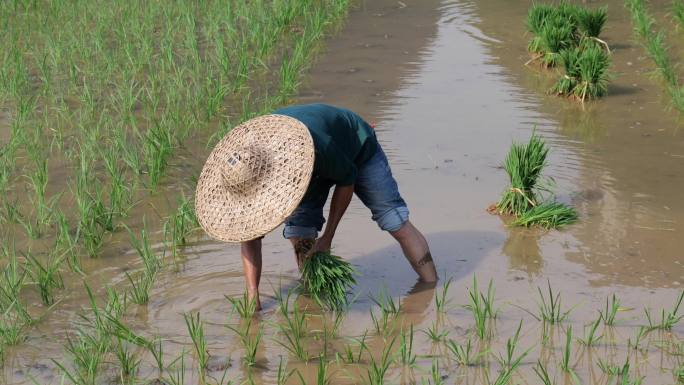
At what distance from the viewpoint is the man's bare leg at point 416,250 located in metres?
4.45

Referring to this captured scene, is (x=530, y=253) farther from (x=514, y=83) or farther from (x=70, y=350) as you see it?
(x=514, y=83)

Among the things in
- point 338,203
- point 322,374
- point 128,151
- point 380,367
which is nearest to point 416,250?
point 338,203

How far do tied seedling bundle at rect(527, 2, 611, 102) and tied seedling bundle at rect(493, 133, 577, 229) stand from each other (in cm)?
191

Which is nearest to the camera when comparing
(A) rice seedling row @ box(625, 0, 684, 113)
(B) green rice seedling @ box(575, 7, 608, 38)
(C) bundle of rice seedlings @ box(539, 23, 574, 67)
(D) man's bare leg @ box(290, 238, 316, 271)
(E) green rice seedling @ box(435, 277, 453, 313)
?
(E) green rice seedling @ box(435, 277, 453, 313)

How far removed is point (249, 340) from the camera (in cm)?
388

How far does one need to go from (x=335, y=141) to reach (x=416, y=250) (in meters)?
0.80

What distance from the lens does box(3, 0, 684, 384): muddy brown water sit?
13.0 feet

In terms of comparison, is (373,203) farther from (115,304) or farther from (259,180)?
(115,304)

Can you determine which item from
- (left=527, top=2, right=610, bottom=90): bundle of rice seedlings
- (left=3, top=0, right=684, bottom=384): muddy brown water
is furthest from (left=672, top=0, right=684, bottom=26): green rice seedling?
(left=527, top=2, right=610, bottom=90): bundle of rice seedlings

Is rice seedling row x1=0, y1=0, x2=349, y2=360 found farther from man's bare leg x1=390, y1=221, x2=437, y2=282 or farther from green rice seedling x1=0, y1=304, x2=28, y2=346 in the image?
man's bare leg x1=390, y1=221, x2=437, y2=282

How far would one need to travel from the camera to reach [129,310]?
423 centimetres

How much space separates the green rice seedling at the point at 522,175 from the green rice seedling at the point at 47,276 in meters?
2.18

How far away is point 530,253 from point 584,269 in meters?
0.31

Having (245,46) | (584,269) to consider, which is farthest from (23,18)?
(584,269)
